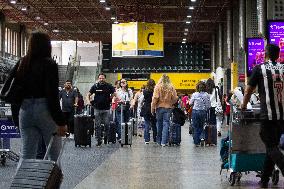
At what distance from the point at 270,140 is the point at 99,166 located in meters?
4.08

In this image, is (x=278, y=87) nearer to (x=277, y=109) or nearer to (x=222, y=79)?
(x=277, y=109)

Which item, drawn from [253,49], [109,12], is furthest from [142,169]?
[109,12]

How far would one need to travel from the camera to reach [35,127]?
6.13 m

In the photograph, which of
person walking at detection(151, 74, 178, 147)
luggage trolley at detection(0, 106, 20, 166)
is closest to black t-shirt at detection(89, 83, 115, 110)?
person walking at detection(151, 74, 178, 147)

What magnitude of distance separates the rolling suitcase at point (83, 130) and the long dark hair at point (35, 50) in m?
9.97

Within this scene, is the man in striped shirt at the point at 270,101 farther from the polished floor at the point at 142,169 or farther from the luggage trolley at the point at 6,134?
the luggage trolley at the point at 6,134

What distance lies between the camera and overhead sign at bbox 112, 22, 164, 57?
108 feet

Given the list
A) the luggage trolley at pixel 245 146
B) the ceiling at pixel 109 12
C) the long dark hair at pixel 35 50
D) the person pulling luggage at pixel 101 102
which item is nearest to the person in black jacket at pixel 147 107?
the person pulling luggage at pixel 101 102

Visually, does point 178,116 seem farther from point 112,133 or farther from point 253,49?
point 253,49

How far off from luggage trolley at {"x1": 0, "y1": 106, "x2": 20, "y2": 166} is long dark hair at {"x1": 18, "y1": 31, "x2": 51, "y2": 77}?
505cm

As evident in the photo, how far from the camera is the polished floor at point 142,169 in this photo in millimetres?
8641

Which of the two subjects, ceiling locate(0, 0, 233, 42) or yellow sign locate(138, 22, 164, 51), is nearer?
yellow sign locate(138, 22, 164, 51)

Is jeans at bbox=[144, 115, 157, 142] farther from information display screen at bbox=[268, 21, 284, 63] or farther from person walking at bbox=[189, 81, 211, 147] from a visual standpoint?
information display screen at bbox=[268, 21, 284, 63]

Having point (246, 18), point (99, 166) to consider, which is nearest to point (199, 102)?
point (99, 166)
